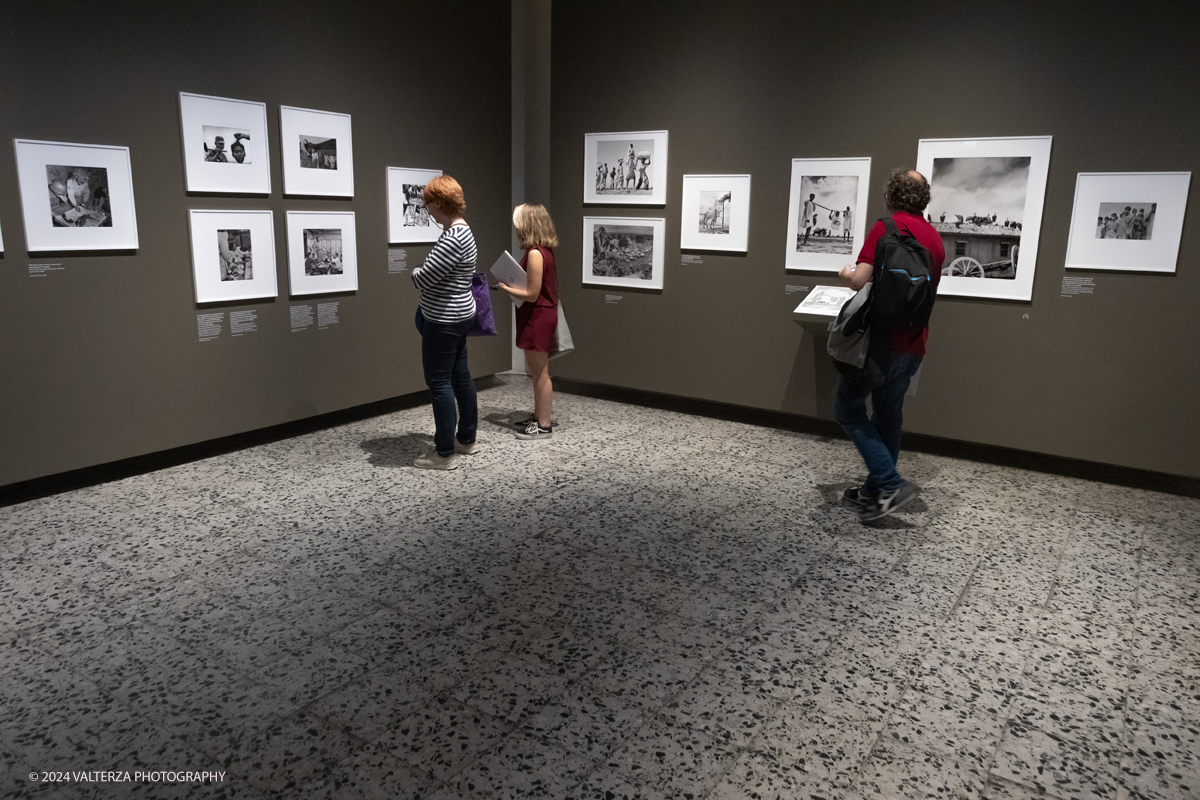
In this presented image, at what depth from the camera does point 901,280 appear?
475cm

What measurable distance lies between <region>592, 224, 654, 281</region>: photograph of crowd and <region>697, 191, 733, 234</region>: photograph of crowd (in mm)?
611

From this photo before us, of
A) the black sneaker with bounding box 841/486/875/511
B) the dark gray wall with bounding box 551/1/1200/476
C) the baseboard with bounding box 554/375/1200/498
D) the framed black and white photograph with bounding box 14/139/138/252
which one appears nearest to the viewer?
the framed black and white photograph with bounding box 14/139/138/252

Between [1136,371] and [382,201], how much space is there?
6.66 meters

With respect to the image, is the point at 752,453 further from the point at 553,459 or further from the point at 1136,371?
the point at 1136,371

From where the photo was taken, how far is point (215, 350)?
634 cm

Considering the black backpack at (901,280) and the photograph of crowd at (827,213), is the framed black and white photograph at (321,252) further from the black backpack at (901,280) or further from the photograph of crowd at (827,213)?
the black backpack at (901,280)

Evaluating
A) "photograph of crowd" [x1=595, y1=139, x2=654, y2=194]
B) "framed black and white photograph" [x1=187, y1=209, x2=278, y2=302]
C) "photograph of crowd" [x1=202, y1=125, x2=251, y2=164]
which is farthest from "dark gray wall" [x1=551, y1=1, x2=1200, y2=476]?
"photograph of crowd" [x1=202, y1=125, x2=251, y2=164]

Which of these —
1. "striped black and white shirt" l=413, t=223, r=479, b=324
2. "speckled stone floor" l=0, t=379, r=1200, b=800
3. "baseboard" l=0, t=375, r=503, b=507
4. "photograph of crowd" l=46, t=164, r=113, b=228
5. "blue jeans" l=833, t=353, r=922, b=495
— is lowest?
"speckled stone floor" l=0, t=379, r=1200, b=800

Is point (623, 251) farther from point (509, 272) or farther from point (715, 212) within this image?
point (509, 272)

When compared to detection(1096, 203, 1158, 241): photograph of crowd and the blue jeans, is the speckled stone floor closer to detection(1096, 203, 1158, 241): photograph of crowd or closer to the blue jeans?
the blue jeans

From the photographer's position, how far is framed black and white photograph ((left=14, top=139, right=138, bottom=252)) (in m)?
5.12

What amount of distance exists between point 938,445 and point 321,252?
5.95 m

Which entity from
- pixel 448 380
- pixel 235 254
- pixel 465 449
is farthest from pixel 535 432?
pixel 235 254

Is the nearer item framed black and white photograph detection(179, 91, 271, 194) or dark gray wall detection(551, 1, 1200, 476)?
dark gray wall detection(551, 1, 1200, 476)
